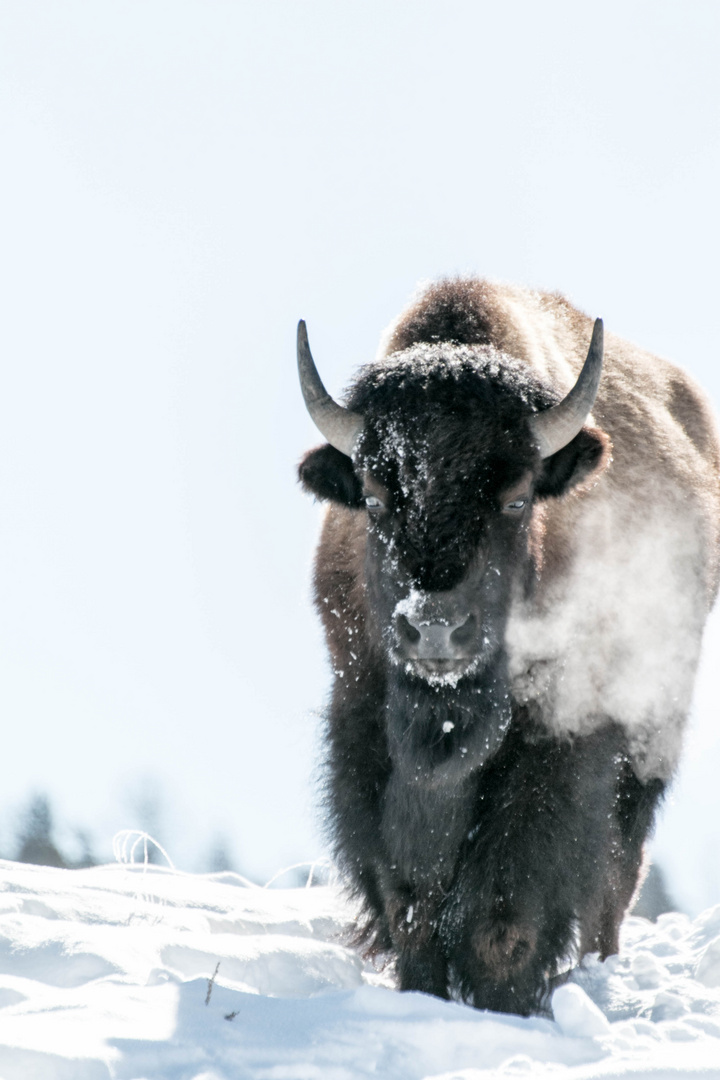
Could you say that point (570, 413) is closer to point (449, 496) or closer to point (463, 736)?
point (449, 496)

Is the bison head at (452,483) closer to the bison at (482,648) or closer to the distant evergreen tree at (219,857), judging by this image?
the bison at (482,648)

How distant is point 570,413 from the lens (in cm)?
416

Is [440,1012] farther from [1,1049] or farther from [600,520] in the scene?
[600,520]

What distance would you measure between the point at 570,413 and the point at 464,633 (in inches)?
38.8

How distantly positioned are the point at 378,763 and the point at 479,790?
444mm

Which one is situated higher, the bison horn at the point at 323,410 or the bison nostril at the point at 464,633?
the bison horn at the point at 323,410

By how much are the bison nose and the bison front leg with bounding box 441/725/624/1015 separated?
68 centimetres

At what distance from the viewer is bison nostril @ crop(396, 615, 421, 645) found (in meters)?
3.81

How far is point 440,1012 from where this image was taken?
2.93m

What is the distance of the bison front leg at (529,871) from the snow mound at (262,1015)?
30 cm

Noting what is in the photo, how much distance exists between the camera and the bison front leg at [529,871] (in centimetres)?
395

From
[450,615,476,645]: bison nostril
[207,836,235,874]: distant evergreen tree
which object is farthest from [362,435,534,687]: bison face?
[207,836,235,874]: distant evergreen tree

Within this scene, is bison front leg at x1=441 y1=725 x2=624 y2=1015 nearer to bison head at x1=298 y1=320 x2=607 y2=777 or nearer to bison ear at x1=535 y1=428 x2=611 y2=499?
bison head at x1=298 y1=320 x2=607 y2=777

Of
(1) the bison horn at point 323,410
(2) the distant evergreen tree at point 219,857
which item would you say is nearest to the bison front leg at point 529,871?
(1) the bison horn at point 323,410
